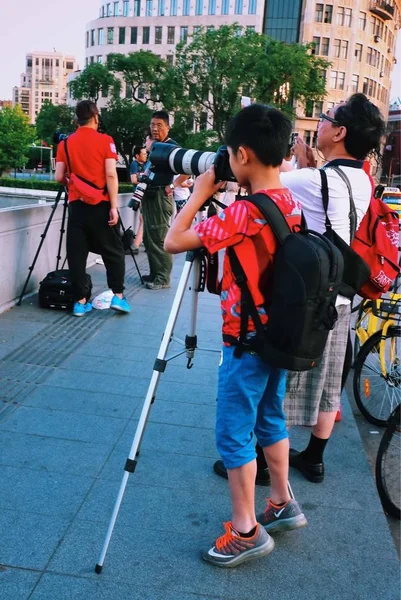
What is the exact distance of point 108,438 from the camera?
3.88 meters

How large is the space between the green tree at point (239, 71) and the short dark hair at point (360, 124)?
40.8 metres

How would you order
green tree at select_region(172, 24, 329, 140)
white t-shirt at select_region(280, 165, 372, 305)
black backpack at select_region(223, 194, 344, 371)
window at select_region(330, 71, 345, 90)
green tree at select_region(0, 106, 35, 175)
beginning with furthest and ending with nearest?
window at select_region(330, 71, 345, 90), green tree at select_region(0, 106, 35, 175), green tree at select_region(172, 24, 329, 140), white t-shirt at select_region(280, 165, 372, 305), black backpack at select_region(223, 194, 344, 371)

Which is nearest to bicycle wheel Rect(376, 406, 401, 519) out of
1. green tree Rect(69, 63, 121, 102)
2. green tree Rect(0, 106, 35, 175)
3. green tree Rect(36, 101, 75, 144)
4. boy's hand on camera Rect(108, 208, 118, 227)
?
boy's hand on camera Rect(108, 208, 118, 227)

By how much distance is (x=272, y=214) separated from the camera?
2.44 m

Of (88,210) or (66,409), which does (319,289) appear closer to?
(66,409)

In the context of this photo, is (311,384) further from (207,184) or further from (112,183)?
(112,183)

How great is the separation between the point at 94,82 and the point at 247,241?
65034mm

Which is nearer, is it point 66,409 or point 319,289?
point 319,289

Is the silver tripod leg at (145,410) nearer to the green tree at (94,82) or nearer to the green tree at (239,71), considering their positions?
the green tree at (239,71)

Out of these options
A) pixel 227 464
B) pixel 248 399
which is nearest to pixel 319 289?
pixel 248 399

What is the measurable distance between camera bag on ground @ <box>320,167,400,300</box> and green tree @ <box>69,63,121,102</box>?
206 feet

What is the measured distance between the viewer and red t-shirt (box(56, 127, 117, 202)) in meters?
6.29

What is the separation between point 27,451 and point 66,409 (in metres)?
0.65

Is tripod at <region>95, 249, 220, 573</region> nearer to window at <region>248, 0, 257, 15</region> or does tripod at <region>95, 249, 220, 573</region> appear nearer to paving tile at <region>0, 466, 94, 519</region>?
paving tile at <region>0, 466, 94, 519</region>
